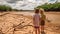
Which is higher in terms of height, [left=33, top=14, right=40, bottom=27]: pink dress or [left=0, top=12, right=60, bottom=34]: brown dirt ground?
[left=33, top=14, right=40, bottom=27]: pink dress

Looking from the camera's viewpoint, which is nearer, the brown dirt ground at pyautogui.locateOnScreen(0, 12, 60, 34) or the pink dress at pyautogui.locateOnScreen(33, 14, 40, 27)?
the pink dress at pyautogui.locateOnScreen(33, 14, 40, 27)

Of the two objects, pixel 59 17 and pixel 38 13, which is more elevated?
pixel 38 13

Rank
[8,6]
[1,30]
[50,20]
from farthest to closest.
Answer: [8,6] → [50,20] → [1,30]

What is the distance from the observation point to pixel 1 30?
439 inches

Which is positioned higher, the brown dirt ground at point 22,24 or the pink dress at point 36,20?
the pink dress at point 36,20

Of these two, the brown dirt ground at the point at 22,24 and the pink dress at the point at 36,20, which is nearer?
the pink dress at the point at 36,20

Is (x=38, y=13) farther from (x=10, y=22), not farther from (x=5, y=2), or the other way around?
(x=5, y=2)

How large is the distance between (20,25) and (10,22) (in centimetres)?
80

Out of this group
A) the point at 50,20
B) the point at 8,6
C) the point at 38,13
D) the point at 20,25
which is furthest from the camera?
the point at 8,6

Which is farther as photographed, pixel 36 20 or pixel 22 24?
pixel 22 24

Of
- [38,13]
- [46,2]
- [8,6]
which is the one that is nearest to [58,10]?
[46,2]

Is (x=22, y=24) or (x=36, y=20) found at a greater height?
(x=36, y=20)

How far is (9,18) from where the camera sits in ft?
44.8

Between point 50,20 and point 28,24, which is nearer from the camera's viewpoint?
point 28,24
